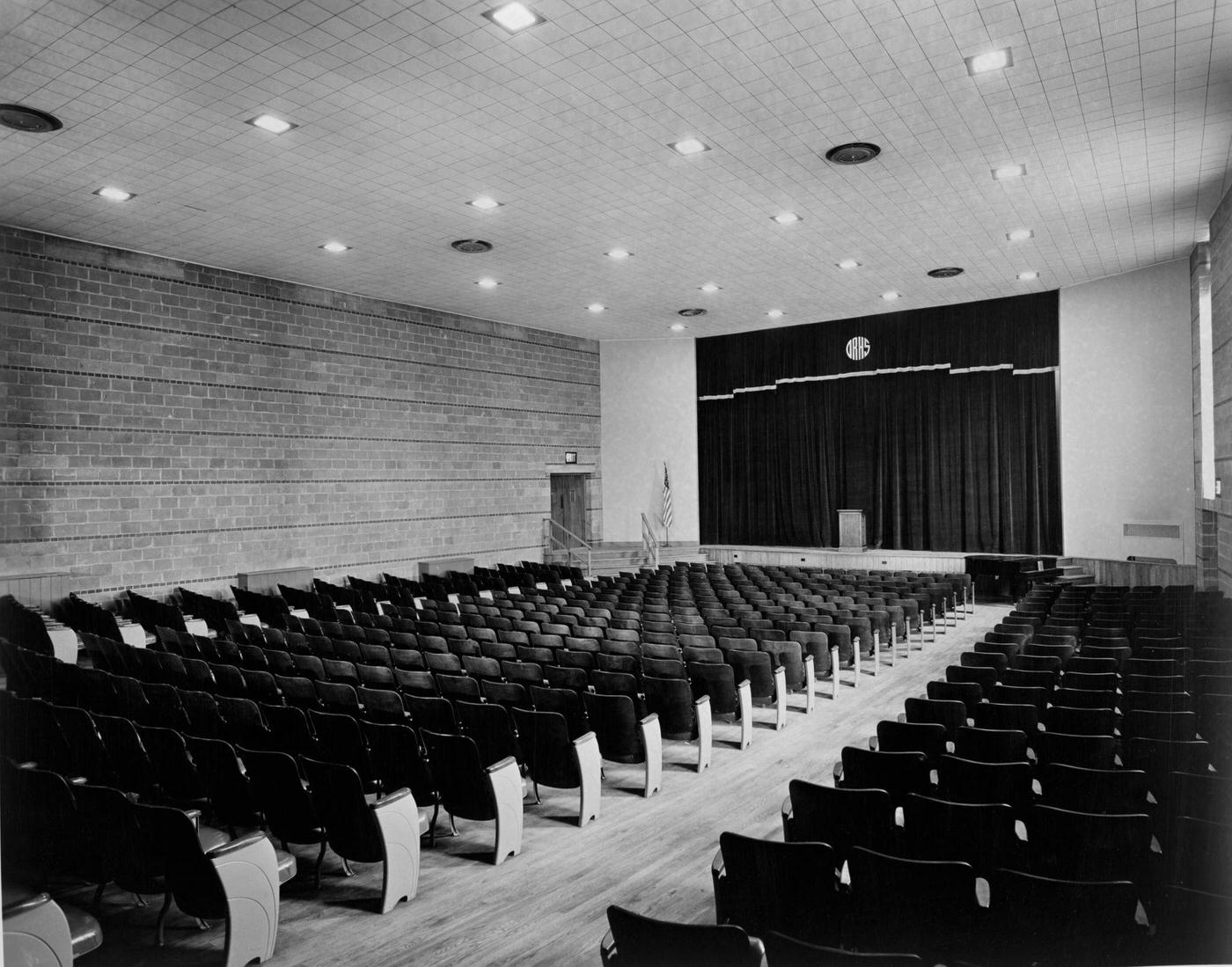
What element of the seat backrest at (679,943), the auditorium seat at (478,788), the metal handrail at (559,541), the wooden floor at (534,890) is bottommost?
the wooden floor at (534,890)

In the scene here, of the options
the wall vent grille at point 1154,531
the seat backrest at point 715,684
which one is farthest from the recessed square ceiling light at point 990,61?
the wall vent grille at point 1154,531

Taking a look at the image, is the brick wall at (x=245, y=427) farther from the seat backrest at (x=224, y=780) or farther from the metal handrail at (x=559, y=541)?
the seat backrest at (x=224, y=780)

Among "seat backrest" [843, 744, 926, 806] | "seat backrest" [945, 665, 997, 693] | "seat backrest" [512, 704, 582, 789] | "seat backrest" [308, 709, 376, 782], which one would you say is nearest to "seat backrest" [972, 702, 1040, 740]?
"seat backrest" [945, 665, 997, 693]

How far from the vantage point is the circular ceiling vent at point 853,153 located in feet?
33.6

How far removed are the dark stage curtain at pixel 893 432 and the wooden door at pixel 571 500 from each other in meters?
3.63

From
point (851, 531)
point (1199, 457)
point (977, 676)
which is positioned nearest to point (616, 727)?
point (977, 676)

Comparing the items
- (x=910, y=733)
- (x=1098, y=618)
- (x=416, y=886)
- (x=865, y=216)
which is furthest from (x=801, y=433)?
(x=416, y=886)

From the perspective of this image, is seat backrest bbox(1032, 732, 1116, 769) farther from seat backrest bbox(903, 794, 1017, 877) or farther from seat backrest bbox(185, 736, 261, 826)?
seat backrest bbox(185, 736, 261, 826)

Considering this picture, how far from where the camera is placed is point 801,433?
2358cm

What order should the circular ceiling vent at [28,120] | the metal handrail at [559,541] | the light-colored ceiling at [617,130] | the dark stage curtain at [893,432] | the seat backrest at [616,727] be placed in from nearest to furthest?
1. the seat backrest at [616,727]
2. the light-colored ceiling at [617,130]
3. the circular ceiling vent at [28,120]
4. the dark stage curtain at [893,432]
5. the metal handrail at [559,541]

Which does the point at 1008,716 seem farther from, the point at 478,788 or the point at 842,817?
the point at 478,788

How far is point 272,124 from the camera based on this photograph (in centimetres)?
930

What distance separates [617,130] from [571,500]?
14.8 meters

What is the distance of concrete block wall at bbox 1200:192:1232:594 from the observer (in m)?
11.3
